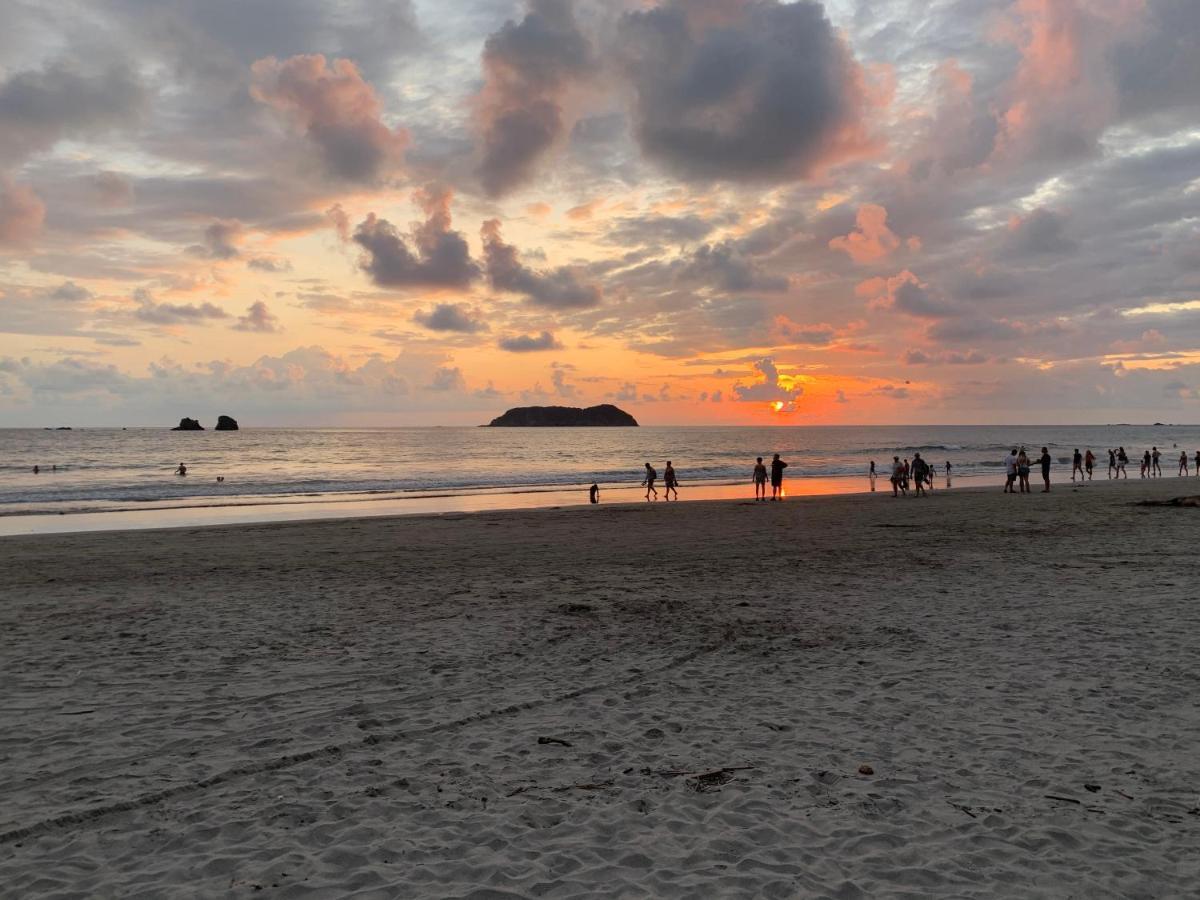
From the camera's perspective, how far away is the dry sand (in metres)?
4.65

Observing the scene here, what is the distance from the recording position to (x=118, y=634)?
10375mm

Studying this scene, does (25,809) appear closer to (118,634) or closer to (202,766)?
(202,766)

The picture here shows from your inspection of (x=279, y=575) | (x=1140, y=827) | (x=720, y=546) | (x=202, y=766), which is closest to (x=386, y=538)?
(x=279, y=575)

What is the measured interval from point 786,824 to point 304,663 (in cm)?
609

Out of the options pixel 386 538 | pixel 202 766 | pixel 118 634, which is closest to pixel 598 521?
pixel 386 538

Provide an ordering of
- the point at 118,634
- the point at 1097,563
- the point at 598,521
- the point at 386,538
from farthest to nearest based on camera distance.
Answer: the point at 598,521 → the point at 386,538 → the point at 1097,563 → the point at 118,634

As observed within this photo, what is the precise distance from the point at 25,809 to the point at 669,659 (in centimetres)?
611

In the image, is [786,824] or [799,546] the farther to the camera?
[799,546]

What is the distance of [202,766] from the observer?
6.06 meters

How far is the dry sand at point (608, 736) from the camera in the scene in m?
4.65

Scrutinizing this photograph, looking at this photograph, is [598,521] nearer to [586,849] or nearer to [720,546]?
[720,546]

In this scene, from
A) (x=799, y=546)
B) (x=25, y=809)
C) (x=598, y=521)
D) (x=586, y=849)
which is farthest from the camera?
(x=598, y=521)

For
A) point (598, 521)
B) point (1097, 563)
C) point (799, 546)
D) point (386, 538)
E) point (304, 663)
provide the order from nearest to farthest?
1. point (304, 663)
2. point (1097, 563)
3. point (799, 546)
4. point (386, 538)
5. point (598, 521)

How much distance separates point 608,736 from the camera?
6.71 meters
